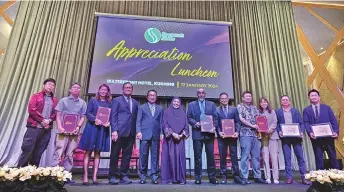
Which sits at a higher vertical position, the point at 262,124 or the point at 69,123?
the point at 262,124

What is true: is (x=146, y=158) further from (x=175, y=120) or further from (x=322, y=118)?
(x=322, y=118)

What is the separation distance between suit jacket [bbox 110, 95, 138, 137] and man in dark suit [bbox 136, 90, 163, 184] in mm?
85

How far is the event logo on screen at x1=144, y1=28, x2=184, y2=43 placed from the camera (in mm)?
5332

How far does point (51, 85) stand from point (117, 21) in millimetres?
2758

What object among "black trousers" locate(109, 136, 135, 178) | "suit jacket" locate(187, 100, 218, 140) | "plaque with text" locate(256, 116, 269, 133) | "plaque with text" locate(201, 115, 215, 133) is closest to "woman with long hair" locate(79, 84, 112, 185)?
"black trousers" locate(109, 136, 135, 178)

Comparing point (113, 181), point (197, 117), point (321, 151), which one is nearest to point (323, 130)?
point (321, 151)

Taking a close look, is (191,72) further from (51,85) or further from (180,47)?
(51,85)

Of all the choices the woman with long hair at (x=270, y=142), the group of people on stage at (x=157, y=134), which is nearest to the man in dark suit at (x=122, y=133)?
the group of people on stage at (x=157, y=134)

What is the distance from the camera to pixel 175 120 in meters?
3.32

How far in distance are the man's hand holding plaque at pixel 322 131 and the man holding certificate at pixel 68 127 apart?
332cm

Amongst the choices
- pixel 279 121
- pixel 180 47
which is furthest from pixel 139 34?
pixel 279 121

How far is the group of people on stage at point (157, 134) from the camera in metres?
3.09

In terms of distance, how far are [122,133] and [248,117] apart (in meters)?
1.87

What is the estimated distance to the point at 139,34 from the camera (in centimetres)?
532
